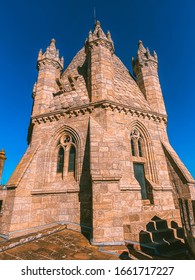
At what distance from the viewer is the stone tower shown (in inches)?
226

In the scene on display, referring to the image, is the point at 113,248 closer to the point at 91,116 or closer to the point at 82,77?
the point at 91,116

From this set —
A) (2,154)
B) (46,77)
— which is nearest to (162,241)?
(46,77)

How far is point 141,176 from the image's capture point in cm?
799

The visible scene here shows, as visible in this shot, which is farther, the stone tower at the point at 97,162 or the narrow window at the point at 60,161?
the narrow window at the point at 60,161

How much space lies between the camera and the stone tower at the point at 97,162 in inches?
226

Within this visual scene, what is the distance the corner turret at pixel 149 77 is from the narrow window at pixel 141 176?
12.6ft

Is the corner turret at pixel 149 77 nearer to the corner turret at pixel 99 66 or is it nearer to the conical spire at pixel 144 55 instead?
the conical spire at pixel 144 55

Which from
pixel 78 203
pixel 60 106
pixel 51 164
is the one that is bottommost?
pixel 78 203

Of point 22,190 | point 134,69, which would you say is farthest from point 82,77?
point 22,190

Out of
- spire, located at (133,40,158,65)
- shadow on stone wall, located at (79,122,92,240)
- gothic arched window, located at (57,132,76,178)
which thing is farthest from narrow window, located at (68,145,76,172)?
spire, located at (133,40,158,65)

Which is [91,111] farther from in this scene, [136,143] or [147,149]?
[147,149]

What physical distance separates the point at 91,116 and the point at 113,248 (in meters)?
5.49

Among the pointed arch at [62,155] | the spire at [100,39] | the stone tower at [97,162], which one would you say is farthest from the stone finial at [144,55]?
the pointed arch at [62,155]
